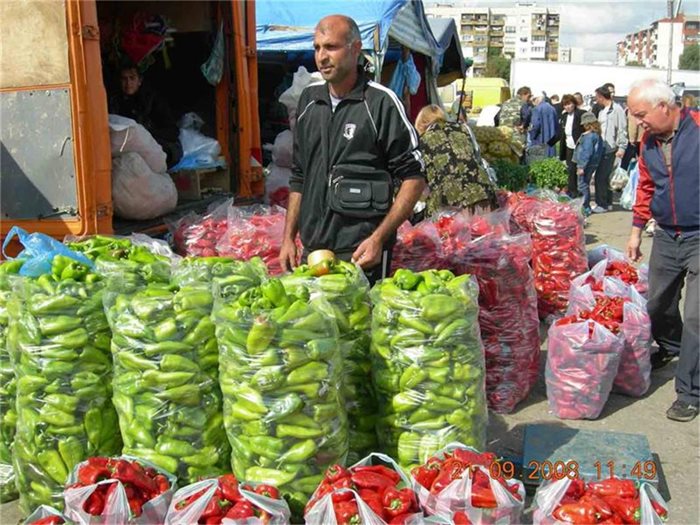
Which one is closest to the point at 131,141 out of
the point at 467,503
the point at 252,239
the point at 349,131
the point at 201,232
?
the point at 201,232

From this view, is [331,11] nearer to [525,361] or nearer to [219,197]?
[219,197]

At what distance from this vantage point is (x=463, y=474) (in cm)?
271

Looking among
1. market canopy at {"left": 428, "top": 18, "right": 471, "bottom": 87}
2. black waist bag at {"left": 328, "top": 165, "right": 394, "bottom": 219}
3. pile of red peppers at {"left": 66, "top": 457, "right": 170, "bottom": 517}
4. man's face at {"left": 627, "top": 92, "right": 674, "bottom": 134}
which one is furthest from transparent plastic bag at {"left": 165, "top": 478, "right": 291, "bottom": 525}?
market canopy at {"left": 428, "top": 18, "right": 471, "bottom": 87}

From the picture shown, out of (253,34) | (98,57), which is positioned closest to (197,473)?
(98,57)

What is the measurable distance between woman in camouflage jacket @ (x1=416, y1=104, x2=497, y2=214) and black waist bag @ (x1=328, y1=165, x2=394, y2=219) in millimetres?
2375

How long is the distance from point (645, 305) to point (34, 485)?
4.11 metres

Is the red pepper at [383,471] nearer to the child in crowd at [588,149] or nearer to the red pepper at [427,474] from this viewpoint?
the red pepper at [427,474]

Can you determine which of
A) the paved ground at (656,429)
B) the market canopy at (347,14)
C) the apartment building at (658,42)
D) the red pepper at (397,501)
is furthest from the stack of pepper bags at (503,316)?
the apartment building at (658,42)

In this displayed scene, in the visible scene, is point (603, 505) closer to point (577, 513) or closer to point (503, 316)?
point (577, 513)

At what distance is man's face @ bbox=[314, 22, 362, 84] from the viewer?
3605mm

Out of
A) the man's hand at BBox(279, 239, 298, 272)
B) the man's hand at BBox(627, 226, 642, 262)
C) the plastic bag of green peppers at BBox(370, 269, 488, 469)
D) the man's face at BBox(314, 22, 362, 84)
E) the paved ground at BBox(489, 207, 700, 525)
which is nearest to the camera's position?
the plastic bag of green peppers at BBox(370, 269, 488, 469)

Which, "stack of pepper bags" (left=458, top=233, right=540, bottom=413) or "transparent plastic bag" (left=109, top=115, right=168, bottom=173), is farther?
"transparent plastic bag" (left=109, top=115, right=168, bottom=173)

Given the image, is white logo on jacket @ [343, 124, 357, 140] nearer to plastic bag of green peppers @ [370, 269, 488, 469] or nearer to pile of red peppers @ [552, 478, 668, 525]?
plastic bag of green peppers @ [370, 269, 488, 469]

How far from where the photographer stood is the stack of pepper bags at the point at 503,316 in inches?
189
